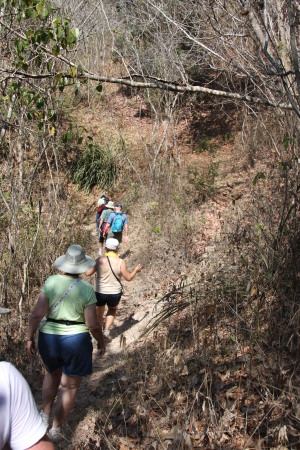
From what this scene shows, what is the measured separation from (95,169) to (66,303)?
11.3 m

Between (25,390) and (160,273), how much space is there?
652 centimetres

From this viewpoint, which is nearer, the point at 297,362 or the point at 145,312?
the point at 297,362

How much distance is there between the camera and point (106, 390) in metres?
4.61

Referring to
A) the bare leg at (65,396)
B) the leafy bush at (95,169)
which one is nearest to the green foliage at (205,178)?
the leafy bush at (95,169)

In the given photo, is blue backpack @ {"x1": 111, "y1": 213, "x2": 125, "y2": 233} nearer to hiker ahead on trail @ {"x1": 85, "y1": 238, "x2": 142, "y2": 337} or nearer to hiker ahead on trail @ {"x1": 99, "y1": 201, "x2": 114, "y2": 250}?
hiker ahead on trail @ {"x1": 99, "y1": 201, "x2": 114, "y2": 250}

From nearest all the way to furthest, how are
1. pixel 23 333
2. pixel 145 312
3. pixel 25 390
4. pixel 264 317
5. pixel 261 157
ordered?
pixel 25 390 < pixel 264 317 < pixel 23 333 < pixel 145 312 < pixel 261 157

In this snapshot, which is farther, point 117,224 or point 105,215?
point 105,215

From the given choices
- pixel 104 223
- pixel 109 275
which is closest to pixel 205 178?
pixel 104 223

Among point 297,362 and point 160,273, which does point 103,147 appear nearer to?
point 160,273

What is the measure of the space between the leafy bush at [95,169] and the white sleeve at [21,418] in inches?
507

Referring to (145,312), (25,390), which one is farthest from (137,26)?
(25,390)

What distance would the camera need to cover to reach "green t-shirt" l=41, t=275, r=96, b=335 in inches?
144

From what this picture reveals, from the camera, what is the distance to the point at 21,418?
5.65ft

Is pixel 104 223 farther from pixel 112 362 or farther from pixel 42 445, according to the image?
Answer: pixel 42 445
